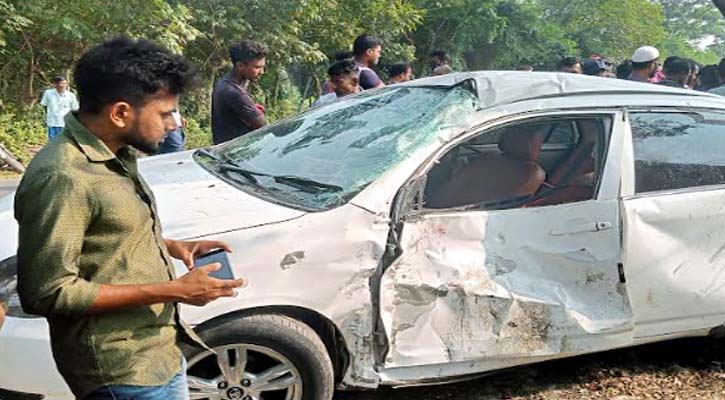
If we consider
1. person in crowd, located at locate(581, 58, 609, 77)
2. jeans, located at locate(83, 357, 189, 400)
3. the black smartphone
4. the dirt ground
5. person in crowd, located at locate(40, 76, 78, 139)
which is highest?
the black smartphone

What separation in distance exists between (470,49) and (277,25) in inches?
355

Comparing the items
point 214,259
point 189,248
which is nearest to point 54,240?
point 189,248

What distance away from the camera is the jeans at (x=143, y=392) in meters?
1.85

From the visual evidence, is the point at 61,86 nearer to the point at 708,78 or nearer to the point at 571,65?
the point at 571,65

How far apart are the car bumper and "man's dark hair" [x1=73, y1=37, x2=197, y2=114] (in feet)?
3.91

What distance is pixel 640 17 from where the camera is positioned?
30.9 meters

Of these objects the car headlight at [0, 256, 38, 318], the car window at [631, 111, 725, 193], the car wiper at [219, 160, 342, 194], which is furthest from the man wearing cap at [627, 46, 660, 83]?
the car headlight at [0, 256, 38, 318]

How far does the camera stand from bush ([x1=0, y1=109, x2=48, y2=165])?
39.0 feet

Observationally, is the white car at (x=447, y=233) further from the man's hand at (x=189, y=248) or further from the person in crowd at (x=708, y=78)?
the person in crowd at (x=708, y=78)

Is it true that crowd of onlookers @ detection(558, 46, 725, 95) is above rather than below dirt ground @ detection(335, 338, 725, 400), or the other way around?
above

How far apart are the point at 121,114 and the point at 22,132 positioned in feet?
39.8

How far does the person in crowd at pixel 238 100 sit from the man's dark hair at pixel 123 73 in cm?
336

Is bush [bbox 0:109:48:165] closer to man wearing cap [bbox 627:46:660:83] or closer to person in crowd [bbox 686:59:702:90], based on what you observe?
man wearing cap [bbox 627:46:660:83]

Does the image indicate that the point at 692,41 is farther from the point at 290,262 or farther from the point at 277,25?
the point at 290,262
